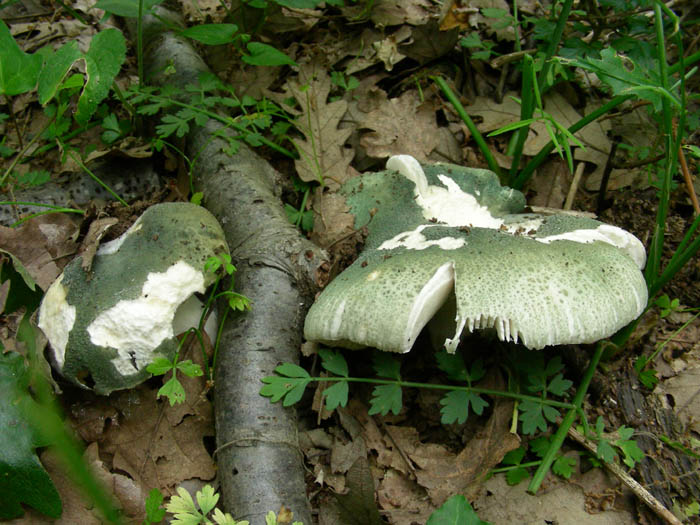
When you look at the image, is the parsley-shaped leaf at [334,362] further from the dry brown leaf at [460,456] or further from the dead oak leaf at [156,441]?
the dead oak leaf at [156,441]

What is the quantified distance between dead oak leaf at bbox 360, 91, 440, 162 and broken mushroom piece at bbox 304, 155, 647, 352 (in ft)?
3.28

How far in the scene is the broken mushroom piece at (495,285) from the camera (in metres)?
2.06

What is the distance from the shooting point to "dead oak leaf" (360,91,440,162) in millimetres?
3639

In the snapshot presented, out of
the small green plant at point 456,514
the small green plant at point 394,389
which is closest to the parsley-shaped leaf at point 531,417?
the small green plant at point 394,389

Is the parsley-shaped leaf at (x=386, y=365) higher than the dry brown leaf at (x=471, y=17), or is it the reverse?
the dry brown leaf at (x=471, y=17)

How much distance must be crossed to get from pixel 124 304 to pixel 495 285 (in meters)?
1.59

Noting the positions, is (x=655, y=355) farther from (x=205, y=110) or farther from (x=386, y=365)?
(x=205, y=110)

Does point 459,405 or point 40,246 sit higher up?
point 40,246

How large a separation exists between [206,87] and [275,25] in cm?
110

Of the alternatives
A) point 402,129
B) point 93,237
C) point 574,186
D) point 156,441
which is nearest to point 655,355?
point 574,186

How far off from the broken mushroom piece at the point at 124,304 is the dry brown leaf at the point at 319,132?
1.16 metres

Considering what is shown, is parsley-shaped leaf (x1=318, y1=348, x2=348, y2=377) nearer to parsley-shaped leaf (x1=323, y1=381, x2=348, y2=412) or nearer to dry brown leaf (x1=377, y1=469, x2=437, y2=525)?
parsley-shaped leaf (x1=323, y1=381, x2=348, y2=412)

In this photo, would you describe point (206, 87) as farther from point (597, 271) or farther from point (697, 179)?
point (697, 179)

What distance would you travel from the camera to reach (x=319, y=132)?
377 centimetres
